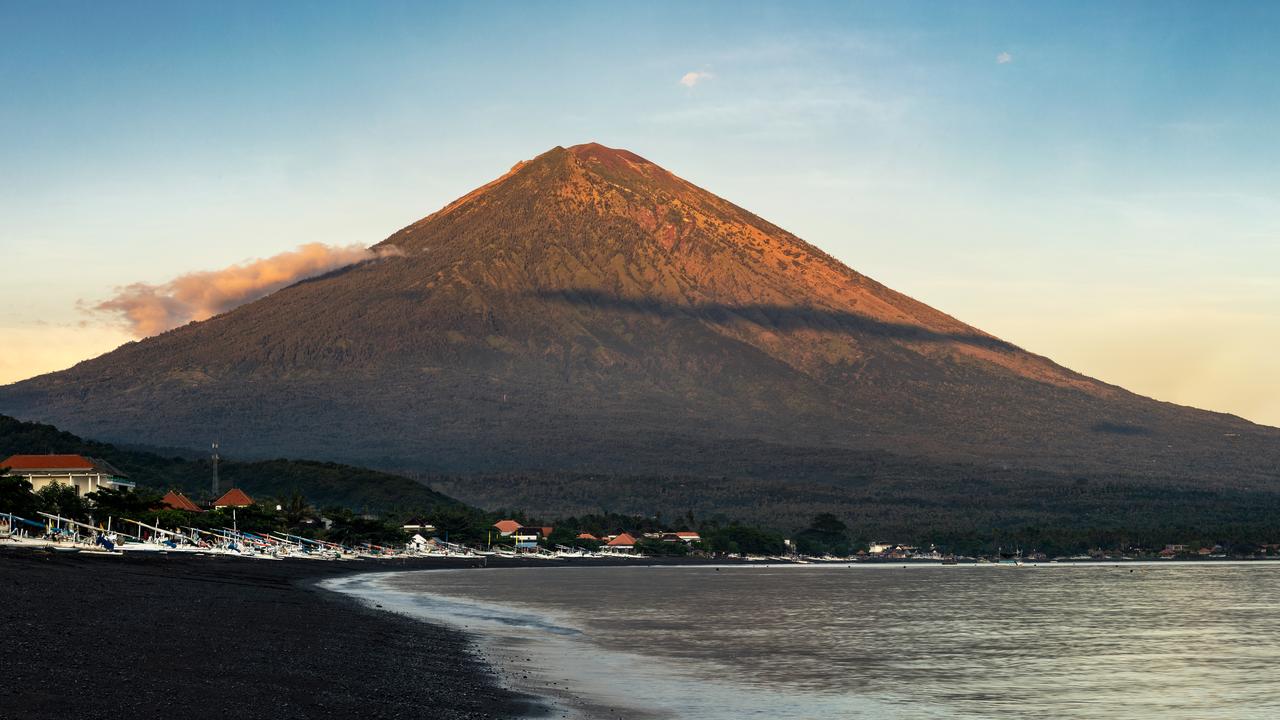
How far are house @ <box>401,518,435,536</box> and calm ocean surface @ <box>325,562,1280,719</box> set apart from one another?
86.1m

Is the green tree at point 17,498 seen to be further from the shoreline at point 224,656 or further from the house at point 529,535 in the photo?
the house at point 529,535

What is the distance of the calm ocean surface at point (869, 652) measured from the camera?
2950 centimetres

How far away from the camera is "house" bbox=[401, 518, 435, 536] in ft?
552

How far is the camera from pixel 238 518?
121m

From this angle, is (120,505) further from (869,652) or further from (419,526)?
(419,526)

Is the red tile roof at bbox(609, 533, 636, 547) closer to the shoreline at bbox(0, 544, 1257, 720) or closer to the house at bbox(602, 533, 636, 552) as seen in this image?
the house at bbox(602, 533, 636, 552)

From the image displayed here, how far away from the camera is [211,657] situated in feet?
86.9

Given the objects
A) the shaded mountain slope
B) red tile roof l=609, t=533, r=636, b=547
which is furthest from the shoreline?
red tile roof l=609, t=533, r=636, b=547

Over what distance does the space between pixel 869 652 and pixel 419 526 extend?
136528 millimetres

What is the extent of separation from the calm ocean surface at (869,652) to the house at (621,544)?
111716mm

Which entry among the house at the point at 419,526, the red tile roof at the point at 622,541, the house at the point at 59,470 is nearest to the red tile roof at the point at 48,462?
the house at the point at 59,470

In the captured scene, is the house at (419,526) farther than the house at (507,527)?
No

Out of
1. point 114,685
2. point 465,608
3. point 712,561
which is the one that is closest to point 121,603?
point 114,685

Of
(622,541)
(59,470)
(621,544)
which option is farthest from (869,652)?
(622,541)
